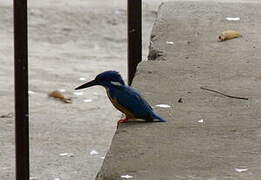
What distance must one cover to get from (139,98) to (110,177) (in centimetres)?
52

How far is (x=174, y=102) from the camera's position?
3.69m

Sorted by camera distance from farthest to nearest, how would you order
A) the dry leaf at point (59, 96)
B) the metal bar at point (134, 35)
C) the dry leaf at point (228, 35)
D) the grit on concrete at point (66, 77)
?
1. the dry leaf at point (59, 96)
2. the grit on concrete at point (66, 77)
3. the dry leaf at point (228, 35)
4. the metal bar at point (134, 35)

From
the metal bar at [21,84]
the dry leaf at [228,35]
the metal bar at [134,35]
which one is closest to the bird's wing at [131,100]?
the metal bar at [21,84]

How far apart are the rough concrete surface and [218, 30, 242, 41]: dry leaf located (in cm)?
3

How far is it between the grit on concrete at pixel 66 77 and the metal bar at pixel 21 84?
2.49 feet

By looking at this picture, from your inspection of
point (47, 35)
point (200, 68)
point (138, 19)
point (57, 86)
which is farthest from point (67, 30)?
point (200, 68)

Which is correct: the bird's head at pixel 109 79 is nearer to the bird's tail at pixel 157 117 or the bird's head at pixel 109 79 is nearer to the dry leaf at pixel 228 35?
the bird's tail at pixel 157 117

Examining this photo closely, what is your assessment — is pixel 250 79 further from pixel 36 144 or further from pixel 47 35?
pixel 47 35

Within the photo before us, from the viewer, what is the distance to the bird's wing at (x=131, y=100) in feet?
10.8

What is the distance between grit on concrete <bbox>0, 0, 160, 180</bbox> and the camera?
539 centimetres

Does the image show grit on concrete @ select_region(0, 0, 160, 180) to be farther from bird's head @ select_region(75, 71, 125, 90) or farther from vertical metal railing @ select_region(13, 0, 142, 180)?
bird's head @ select_region(75, 71, 125, 90)

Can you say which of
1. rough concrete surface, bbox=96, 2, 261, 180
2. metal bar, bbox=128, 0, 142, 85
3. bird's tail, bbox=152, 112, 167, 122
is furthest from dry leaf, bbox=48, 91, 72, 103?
bird's tail, bbox=152, 112, 167, 122

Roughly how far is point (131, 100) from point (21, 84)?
3.35 feet

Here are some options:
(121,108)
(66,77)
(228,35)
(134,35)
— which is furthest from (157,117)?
(66,77)
